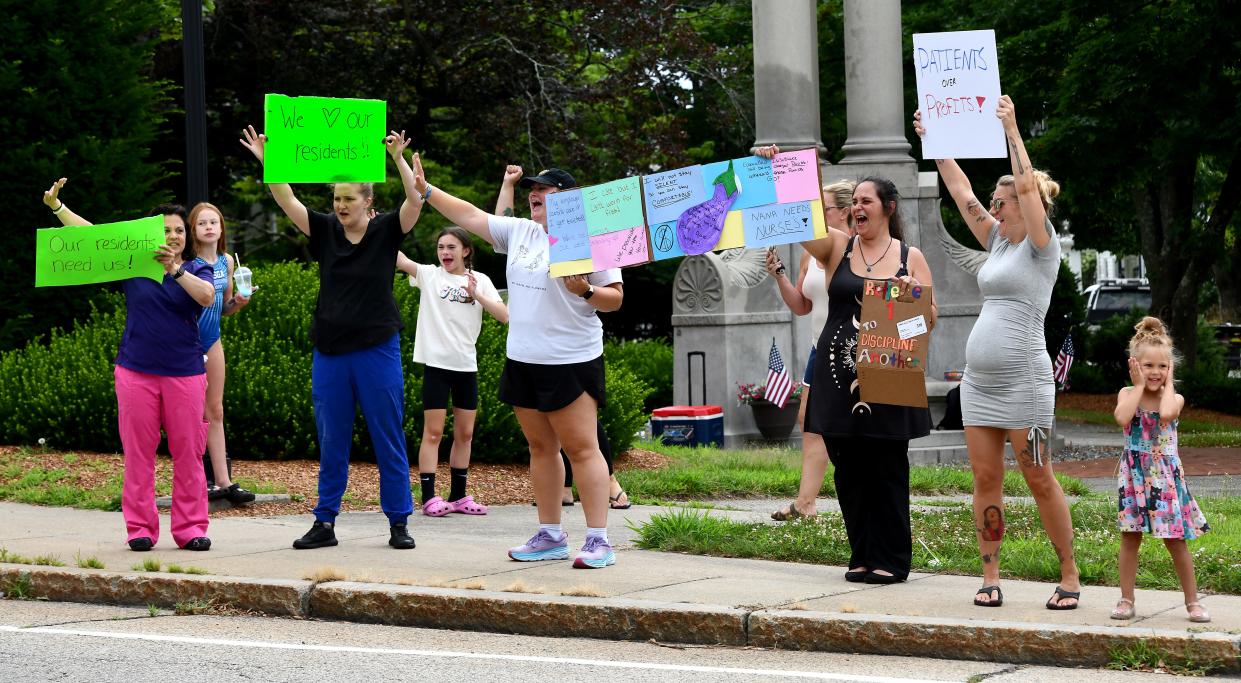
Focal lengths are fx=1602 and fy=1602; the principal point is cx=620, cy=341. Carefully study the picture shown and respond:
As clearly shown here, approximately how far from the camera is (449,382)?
411 inches

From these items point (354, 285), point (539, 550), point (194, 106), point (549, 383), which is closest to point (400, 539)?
point (539, 550)

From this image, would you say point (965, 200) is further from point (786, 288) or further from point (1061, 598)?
point (1061, 598)

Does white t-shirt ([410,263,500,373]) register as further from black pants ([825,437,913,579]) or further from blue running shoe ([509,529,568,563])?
black pants ([825,437,913,579])

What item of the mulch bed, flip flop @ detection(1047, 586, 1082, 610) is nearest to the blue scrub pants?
the mulch bed

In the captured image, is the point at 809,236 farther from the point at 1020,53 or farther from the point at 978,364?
the point at 1020,53

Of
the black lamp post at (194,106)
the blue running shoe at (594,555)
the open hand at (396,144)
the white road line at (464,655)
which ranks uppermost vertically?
the black lamp post at (194,106)

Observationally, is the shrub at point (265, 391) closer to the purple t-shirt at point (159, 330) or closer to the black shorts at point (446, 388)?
the black shorts at point (446, 388)

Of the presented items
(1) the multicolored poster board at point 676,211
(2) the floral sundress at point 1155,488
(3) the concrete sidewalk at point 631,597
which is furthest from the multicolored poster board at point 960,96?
(3) the concrete sidewalk at point 631,597

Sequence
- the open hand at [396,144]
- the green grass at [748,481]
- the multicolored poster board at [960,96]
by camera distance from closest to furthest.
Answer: the multicolored poster board at [960,96], the open hand at [396,144], the green grass at [748,481]

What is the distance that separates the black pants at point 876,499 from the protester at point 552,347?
122 centimetres

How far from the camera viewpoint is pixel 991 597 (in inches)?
276

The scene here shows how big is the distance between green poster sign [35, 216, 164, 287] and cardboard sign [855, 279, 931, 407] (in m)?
3.82

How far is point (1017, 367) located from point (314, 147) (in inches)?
153

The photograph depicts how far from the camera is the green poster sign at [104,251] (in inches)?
340
